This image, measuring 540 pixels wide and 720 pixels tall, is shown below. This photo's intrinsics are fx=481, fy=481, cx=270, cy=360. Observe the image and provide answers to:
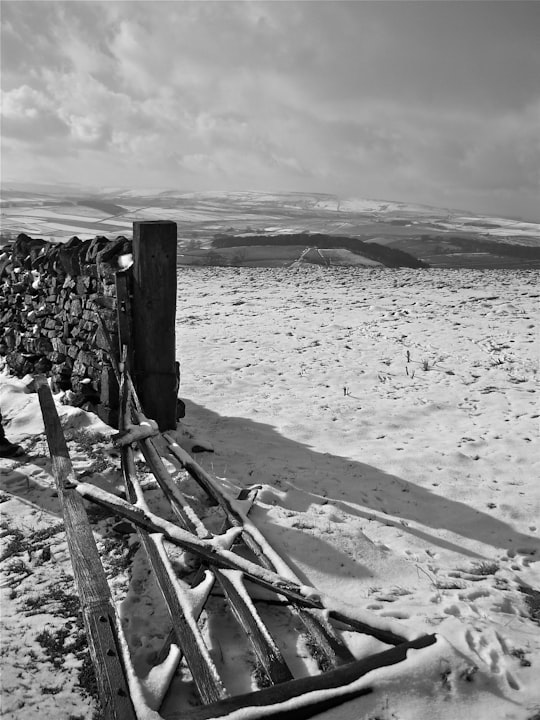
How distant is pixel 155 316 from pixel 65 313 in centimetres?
217

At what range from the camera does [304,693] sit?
223 cm

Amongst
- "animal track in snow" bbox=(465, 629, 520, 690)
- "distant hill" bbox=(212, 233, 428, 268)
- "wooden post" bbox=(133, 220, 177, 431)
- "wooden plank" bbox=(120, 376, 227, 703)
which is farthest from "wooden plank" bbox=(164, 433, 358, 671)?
"distant hill" bbox=(212, 233, 428, 268)

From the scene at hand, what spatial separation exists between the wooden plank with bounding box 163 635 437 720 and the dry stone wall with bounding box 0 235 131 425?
4.15 meters

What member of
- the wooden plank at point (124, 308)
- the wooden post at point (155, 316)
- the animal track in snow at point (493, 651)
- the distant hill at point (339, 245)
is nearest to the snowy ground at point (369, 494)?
the animal track in snow at point (493, 651)

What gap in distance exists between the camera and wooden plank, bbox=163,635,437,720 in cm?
212

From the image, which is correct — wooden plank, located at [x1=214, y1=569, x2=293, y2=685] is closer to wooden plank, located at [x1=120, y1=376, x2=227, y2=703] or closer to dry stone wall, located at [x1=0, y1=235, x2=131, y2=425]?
wooden plank, located at [x1=120, y1=376, x2=227, y2=703]

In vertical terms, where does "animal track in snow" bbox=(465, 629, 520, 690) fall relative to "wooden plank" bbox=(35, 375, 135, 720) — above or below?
below

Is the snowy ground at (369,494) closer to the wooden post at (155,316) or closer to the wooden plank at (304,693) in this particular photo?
the wooden plank at (304,693)

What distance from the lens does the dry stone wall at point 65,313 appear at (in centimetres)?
591

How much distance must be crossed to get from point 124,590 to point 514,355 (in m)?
7.68

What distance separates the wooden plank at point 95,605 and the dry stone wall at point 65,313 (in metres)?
2.00

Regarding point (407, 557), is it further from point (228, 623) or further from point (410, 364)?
point (410, 364)

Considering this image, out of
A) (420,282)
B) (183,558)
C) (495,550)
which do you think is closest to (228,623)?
(183,558)

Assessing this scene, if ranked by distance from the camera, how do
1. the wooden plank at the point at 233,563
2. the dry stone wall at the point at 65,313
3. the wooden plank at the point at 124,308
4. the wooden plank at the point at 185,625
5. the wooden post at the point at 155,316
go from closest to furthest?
the wooden plank at the point at 185,625 < the wooden plank at the point at 233,563 < the wooden post at the point at 155,316 < the wooden plank at the point at 124,308 < the dry stone wall at the point at 65,313
